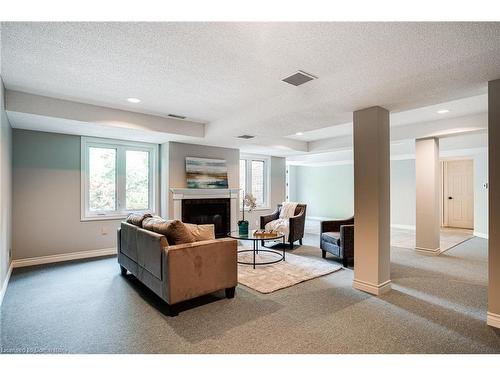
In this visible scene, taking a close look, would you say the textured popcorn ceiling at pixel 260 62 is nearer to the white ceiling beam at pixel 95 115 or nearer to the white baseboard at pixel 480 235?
the white ceiling beam at pixel 95 115

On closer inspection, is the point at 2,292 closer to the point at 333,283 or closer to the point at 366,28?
the point at 333,283

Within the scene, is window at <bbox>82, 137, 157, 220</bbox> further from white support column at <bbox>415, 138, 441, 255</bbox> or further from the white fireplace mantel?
white support column at <bbox>415, 138, 441, 255</bbox>

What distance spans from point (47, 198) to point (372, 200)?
4987mm

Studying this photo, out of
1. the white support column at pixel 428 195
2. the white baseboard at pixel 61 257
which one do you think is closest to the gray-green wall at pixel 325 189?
the white support column at pixel 428 195

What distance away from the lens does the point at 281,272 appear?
3.85 m

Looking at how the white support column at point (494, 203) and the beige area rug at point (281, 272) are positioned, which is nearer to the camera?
the white support column at point (494, 203)

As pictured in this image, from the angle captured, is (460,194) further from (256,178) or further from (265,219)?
(265,219)

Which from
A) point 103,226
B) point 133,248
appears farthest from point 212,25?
point 103,226

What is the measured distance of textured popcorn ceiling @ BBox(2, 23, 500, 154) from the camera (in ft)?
6.44

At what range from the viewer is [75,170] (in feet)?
15.6

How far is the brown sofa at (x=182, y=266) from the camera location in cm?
261

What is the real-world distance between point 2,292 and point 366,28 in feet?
14.3

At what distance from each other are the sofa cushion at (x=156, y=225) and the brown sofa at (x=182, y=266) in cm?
6

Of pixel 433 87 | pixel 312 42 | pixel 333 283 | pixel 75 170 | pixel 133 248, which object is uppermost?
pixel 312 42
